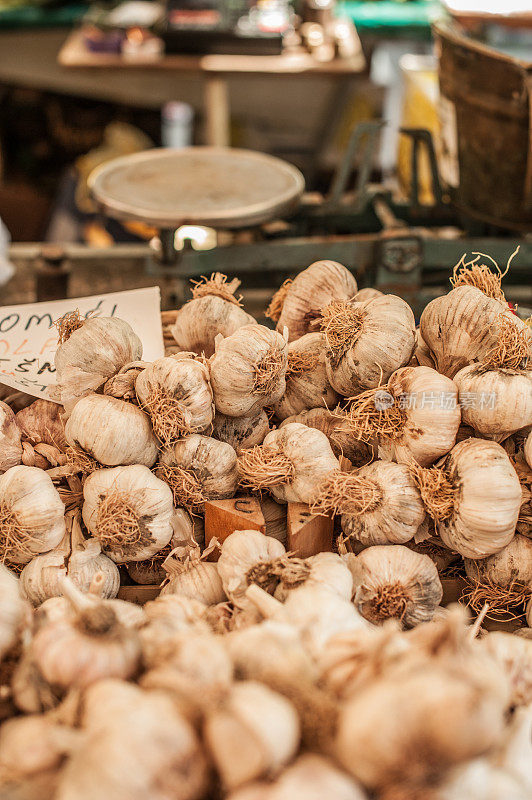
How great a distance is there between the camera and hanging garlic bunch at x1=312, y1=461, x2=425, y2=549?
113 centimetres

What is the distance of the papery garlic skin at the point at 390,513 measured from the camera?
1129mm

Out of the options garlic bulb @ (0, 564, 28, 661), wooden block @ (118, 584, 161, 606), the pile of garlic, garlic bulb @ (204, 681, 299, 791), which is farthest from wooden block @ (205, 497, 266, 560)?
garlic bulb @ (204, 681, 299, 791)

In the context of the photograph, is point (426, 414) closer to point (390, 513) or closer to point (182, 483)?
point (390, 513)

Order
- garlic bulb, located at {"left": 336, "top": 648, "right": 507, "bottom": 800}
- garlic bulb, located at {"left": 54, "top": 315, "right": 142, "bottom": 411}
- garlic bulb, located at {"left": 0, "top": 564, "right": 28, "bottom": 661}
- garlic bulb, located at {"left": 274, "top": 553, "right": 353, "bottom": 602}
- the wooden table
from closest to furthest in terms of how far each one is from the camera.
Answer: garlic bulb, located at {"left": 336, "top": 648, "right": 507, "bottom": 800} → garlic bulb, located at {"left": 0, "top": 564, "right": 28, "bottom": 661} → garlic bulb, located at {"left": 274, "top": 553, "right": 353, "bottom": 602} → garlic bulb, located at {"left": 54, "top": 315, "right": 142, "bottom": 411} → the wooden table

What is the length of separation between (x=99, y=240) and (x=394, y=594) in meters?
3.05

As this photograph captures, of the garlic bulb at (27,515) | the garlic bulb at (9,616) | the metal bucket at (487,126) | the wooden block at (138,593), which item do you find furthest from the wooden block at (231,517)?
the metal bucket at (487,126)

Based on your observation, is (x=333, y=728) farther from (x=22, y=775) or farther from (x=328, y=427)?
(x=328, y=427)

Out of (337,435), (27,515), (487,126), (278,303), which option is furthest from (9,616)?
(487,126)

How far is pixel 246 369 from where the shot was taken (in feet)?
3.78

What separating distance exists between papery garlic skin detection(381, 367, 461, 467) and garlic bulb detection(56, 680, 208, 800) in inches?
23.9

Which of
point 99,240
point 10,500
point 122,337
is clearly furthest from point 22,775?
point 99,240

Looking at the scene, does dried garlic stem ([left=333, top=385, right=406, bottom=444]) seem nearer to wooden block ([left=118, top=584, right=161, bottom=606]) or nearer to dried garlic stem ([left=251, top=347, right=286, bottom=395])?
dried garlic stem ([left=251, top=347, right=286, bottom=395])

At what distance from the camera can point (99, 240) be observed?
374 cm

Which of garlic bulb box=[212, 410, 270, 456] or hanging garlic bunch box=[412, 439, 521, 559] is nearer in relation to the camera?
hanging garlic bunch box=[412, 439, 521, 559]
